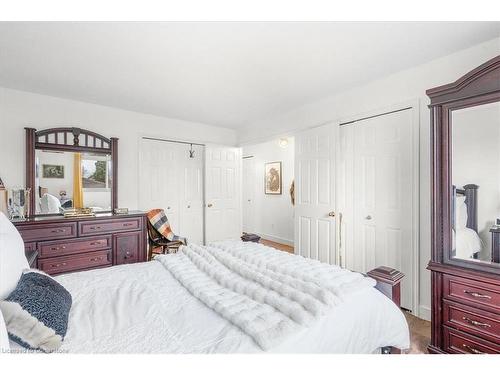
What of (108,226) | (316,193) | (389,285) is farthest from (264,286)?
(108,226)

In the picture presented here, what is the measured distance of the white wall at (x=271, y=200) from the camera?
17.6 ft

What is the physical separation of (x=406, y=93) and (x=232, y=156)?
3135 mm

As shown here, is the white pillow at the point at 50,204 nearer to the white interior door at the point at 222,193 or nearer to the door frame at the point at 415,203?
the white interior door at the point at 222,193

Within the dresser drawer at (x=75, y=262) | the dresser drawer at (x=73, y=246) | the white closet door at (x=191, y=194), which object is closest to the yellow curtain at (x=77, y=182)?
the dresser drawer at (x=73, y=246)

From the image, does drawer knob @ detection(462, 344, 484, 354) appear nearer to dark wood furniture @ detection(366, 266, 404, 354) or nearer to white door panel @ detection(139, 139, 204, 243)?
dark wood furniture @ detection(366, 266, 404, 354)

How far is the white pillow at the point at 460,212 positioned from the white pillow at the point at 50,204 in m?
4.11

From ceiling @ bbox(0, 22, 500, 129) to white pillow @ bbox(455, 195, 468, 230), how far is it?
4.09 feet

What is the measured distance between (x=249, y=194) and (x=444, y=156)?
4847mm

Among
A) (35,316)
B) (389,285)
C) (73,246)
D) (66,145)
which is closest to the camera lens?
(35,316)

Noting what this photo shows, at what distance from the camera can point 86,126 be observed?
11.3ft

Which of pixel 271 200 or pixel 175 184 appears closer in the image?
pixel 175 184

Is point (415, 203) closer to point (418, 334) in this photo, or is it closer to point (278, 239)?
point (418, 334)

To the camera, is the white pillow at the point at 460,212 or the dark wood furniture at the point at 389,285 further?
the white pillow at the point at 460,212

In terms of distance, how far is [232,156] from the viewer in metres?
4.99
